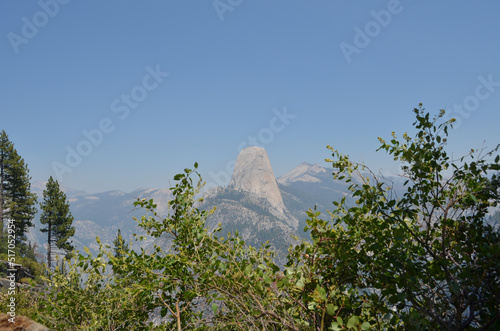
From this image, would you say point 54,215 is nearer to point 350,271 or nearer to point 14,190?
point 14,190

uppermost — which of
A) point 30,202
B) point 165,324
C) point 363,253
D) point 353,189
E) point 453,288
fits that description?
point 30,202

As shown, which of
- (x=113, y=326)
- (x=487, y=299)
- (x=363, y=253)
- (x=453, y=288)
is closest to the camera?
(x=453, y=288)

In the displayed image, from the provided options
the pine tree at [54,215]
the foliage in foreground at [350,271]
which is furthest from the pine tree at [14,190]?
the foliage in foreground at [350,271]

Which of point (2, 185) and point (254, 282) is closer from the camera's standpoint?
point (254, 282)

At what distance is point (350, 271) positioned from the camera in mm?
2494

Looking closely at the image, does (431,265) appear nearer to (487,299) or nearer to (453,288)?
(487,299)

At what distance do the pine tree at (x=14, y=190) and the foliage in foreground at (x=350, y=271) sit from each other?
145 feet

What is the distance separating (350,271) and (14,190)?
4983 cm

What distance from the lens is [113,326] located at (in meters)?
3.41

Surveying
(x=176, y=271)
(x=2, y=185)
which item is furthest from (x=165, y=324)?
(x=2, y=185)

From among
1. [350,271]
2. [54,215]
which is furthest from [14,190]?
[350,271]

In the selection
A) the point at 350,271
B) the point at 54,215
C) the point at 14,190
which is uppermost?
the point at 14,190

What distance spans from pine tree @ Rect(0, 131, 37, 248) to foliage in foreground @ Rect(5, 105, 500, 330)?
44109 mm

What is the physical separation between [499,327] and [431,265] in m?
0.89
